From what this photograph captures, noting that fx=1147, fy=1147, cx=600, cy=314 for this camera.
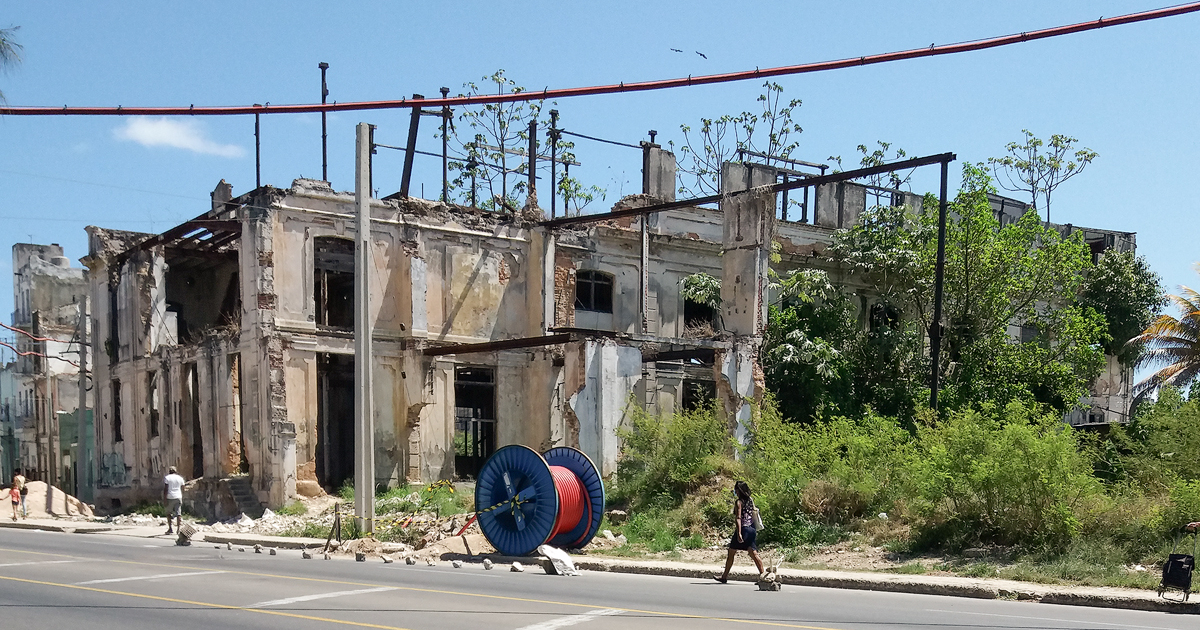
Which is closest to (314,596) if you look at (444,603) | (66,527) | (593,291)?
(444,603)

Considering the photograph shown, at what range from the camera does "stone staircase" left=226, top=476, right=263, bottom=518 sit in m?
28.4

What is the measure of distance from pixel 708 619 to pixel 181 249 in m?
25.9

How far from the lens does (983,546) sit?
16.7 meters

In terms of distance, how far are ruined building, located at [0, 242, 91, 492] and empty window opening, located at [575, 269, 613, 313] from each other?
22155 mm

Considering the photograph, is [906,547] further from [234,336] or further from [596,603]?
[234,336]

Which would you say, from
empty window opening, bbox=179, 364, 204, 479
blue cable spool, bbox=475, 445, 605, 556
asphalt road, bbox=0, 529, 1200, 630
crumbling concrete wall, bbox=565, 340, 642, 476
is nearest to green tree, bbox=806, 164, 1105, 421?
crumbling concrete wall, bbox=565, 340, 642, 476

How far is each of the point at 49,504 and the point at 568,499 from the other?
2134 cm

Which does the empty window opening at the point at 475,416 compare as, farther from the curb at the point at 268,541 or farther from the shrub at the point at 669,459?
the curb at the point at 268,541

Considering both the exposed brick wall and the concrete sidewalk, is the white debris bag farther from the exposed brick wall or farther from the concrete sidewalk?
the exposed brick wall

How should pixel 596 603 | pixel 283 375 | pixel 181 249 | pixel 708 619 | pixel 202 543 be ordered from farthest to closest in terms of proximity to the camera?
1. pixel 181 249
2. pixel 283 375
3. pixel 202 543
4. pixel 596 603
5. pixel 708 619

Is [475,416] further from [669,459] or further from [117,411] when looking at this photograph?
[117,411]

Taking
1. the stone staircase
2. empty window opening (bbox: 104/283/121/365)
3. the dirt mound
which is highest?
empty window opening (bbox: 104/283/121/365)

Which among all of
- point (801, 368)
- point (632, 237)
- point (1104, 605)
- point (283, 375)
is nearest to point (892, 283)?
point (801, 368)

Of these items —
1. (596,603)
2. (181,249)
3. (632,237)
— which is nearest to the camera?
(596,603)
